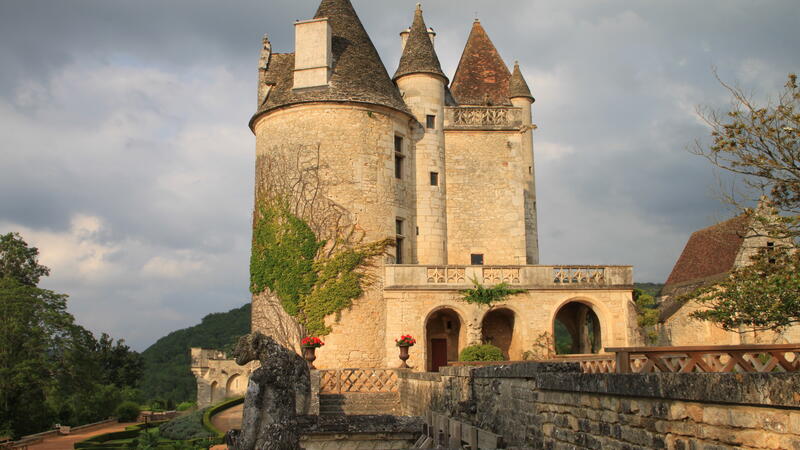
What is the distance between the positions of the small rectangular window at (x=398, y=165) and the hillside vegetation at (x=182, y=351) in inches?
1321

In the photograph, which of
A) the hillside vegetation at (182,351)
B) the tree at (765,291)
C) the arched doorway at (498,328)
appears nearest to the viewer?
the tree at (765,291)

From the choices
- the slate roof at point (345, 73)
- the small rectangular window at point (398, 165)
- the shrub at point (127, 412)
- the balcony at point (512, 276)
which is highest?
the slate roof at point (345, 73)

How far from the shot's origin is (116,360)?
48.4 m

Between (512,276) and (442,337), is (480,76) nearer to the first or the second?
(512,276)

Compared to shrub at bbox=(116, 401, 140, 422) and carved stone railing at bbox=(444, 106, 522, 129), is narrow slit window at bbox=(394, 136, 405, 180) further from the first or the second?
shrub at bbox=(116, 401, 140, 422)

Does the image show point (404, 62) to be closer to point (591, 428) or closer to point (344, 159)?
point (344, 159)

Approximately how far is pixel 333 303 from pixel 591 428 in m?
17.0

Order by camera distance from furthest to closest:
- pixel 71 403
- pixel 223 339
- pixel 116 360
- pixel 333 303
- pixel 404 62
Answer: pixel 223 339, pixel 116 360, pixel 71 403, pixel 404 62, pixel 333 303

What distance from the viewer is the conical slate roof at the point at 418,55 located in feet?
88.5

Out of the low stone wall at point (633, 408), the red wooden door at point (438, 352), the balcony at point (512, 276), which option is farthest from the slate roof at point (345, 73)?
the low stone wall at point (633, 408)

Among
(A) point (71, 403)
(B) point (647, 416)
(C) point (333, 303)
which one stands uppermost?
(C) point (333, 303)

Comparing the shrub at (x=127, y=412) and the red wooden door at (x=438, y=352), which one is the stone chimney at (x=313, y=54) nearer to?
the red wooden door at (x=438, y=352)

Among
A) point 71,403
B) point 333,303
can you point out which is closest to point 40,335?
point 71,403

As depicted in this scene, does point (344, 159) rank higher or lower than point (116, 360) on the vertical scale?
higher
